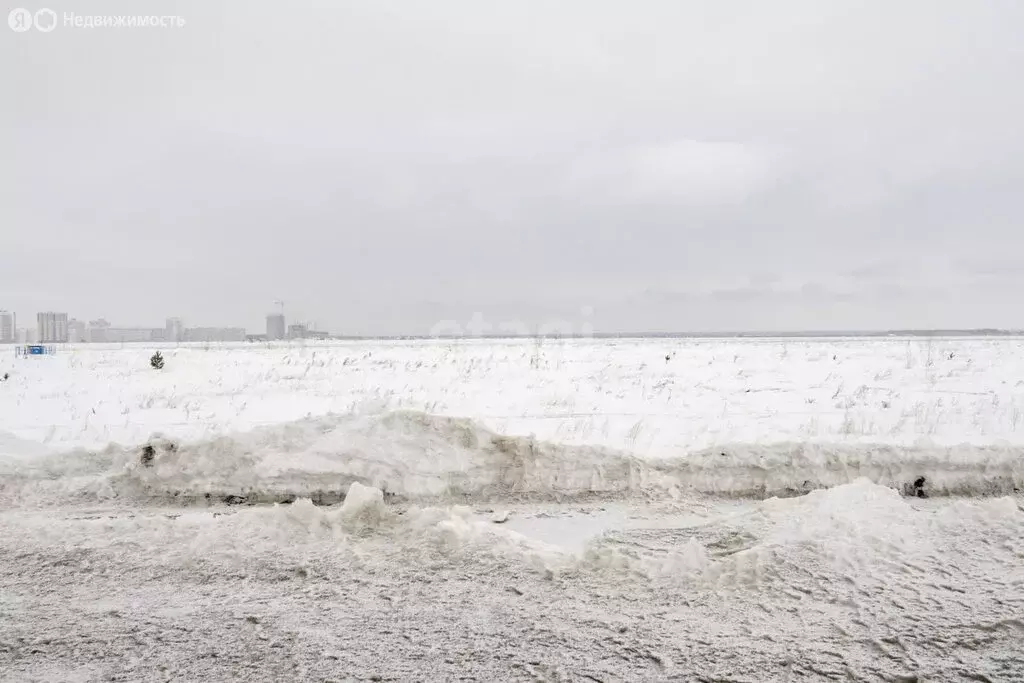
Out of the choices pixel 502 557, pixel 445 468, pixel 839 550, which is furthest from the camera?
pixel 445 468

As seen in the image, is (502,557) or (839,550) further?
(502,557)

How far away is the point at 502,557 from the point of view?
3.56 metres

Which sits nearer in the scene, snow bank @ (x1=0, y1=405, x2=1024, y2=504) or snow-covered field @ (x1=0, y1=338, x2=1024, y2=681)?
snow-covered field @ (x1=0, y1=338, x2=1024, y2=681)

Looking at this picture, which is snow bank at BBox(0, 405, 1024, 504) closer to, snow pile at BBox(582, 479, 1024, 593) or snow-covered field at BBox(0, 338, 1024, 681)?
snow-covered field at BBox(0, 338, 1024, 681)

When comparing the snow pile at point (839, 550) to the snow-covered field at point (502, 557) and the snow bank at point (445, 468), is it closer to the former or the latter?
the snow-covered field at point (502, 557)

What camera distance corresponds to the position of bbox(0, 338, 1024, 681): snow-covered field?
8.36 ft

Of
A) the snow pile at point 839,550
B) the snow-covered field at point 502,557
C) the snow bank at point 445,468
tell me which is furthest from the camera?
the snow bank at point 445,468

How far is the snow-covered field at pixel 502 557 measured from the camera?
2549mm

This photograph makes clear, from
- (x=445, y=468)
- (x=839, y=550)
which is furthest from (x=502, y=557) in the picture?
(x=445, y=468)

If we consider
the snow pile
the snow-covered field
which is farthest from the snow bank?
the snow pile

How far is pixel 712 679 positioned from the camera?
2357 millimetres

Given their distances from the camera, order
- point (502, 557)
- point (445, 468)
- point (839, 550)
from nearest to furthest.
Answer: point (839, 550) < point (502, 557) < point (445, 468)

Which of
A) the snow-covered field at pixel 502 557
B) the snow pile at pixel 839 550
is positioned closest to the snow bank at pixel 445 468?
the snow-covered field at pixel 502 557

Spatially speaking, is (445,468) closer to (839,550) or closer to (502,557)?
(502,557)
